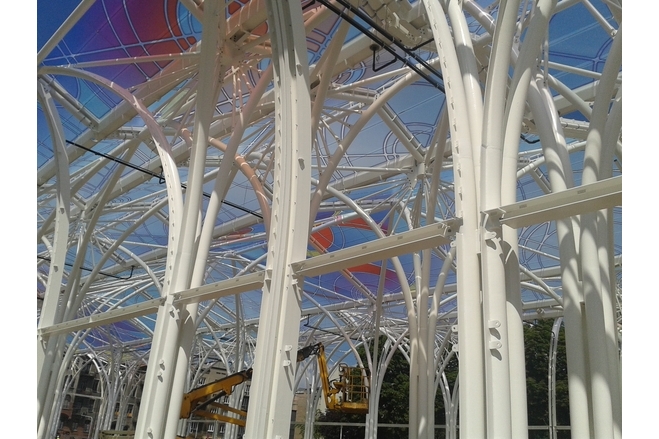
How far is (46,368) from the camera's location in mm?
17531

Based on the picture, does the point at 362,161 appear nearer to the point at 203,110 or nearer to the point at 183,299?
the point at 203,110

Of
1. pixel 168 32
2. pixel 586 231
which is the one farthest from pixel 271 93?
pixel 586 231

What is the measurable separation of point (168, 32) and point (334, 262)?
13.5 meters

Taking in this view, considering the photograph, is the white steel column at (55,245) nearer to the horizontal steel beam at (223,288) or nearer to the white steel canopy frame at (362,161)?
the white steel canopy frame at (362,161)

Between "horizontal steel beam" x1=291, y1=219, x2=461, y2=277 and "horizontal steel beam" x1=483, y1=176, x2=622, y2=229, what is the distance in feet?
2.22

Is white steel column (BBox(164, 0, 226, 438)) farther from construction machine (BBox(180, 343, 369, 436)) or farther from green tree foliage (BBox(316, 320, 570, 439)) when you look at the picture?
green tree foliage (BBox(316, 320, 570, 439))

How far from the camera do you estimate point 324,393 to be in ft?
105

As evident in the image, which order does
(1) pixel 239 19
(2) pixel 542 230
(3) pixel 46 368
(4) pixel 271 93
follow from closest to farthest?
(1) pixel 239 19, (3) pixel 46 368, (4) pixel 271 93, (2) pixel 542 230

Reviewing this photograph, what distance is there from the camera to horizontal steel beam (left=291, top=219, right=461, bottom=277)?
785cm

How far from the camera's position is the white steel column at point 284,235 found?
937cm

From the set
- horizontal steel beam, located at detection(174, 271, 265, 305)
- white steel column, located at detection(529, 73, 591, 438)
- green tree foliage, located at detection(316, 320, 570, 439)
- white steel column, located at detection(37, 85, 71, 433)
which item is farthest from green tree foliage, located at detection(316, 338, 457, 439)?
white steel column, located at detection(529, 73, 591, 438)

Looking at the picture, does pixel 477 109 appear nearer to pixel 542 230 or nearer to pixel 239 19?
pixel 239 19

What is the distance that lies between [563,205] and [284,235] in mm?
5060

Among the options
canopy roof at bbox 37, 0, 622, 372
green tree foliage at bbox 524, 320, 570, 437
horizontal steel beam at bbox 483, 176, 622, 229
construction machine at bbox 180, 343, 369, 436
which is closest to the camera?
horizontal steel beam at bbox 483, 176, 622, 229
